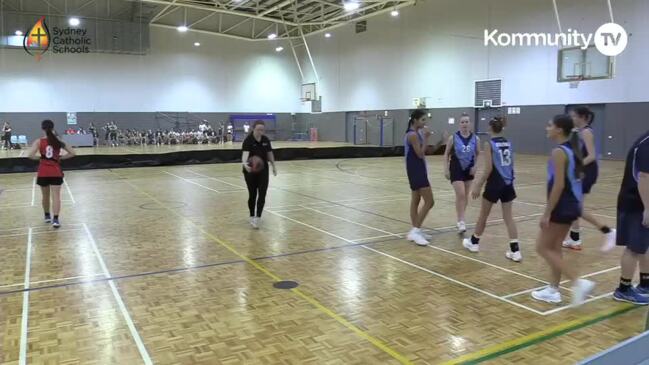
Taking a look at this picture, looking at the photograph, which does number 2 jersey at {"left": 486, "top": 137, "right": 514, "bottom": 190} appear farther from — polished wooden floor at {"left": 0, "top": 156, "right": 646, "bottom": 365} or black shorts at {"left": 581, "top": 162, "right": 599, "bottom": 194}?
polished wooden floor at {"left": 0, "top": 156, "right": 646, "bottom": 365}

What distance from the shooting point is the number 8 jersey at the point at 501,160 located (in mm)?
6000

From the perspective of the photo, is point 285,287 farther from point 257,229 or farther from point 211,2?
point 211,2

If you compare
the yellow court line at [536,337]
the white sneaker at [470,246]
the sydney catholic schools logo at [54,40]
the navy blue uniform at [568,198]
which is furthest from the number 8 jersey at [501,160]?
the sydney catholic schools logo at [54,40]

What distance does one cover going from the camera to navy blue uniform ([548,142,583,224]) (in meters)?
4.28

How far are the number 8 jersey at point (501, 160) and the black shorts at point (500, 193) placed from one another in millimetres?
60

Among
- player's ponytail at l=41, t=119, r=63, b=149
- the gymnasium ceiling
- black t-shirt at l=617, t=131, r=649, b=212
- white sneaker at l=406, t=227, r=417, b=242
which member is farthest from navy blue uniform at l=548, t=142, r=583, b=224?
the gymnasium ceiling

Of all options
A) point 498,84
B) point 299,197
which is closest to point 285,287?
point 299,197

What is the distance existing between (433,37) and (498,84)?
201 inches

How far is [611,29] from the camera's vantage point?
68.3 feet

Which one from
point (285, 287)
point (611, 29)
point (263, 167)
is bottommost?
point (285, 287)

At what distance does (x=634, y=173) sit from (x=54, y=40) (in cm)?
3461

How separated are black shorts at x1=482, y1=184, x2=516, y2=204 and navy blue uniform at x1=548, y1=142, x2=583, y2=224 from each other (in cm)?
162

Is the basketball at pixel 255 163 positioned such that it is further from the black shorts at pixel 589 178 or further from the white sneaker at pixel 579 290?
the white sneaker at pixel 579 290

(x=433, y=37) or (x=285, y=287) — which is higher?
(x=433, y=37)
